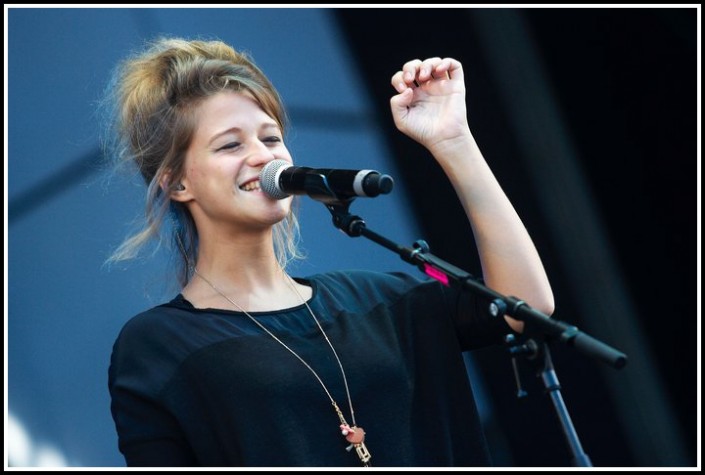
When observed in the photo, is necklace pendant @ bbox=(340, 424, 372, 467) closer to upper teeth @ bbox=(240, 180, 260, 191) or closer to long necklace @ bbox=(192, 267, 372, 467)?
long necklace @ bbox=(192, 267, 372, 467)

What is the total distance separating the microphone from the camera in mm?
1411

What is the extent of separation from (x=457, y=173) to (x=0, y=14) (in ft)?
4.01

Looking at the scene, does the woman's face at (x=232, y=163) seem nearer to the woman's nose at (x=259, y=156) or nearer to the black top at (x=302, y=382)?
the woman's nose at (x=259, y=156)

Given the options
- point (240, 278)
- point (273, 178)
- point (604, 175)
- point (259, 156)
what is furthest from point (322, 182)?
point (604, 175)

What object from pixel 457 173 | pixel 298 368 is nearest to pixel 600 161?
pixel 457 173

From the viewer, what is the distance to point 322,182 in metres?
1.49

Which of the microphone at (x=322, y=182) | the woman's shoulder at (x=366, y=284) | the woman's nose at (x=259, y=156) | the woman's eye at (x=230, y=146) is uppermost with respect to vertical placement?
the woman's eye at (x=230, y=146)

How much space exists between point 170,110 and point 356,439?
28.8 inches

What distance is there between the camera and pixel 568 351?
10.2ft

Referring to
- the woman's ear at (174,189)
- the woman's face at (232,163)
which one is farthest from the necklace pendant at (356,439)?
the woman's ear at (174,189)

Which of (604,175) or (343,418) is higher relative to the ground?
(604,175)

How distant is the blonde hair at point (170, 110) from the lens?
6.31ft

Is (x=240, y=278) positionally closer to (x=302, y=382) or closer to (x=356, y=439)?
(x=302, y=382)

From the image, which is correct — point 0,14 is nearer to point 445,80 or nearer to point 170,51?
point 170,51
